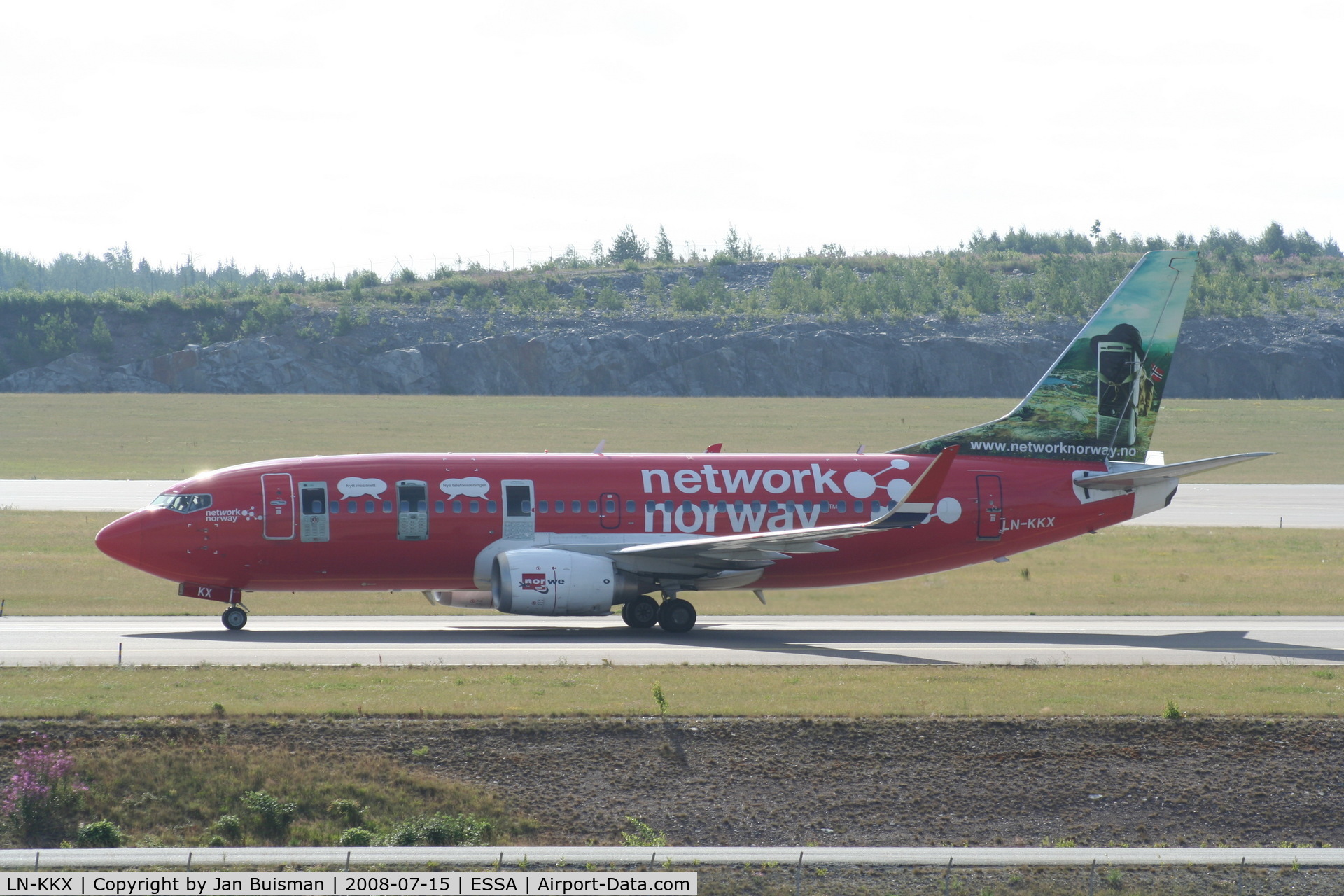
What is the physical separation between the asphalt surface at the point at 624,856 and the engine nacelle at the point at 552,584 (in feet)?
48.9

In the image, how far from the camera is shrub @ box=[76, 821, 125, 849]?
58.9 feet

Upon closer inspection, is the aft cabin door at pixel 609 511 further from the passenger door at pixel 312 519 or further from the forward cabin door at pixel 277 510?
the forward cabin door at pixel 277 510

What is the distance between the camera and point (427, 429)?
116000 mm

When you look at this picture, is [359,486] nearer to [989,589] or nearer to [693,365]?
[989,589]

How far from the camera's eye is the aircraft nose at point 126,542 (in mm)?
33000

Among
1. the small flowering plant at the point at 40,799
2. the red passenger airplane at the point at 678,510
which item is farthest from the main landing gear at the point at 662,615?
the small flowering plant at the point at 40,799

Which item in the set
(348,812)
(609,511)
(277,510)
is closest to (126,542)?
(277,510)

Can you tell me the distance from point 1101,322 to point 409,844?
87.9 feet

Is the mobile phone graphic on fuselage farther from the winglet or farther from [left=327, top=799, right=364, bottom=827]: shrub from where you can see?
[left=327, top=799, right=364, bottom=827]: shrub

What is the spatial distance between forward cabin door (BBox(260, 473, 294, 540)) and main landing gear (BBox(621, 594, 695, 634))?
8.71 m

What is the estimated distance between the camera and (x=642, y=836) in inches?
723

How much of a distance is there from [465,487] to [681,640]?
6.82 m

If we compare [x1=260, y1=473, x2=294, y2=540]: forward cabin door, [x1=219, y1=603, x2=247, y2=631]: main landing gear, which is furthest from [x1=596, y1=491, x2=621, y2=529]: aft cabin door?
[x1=219, y1=603, x2=247, y2=631]: main landing gear

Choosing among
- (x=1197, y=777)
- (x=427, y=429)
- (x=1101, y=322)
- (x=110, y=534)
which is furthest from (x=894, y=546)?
(x=427, y=429)
